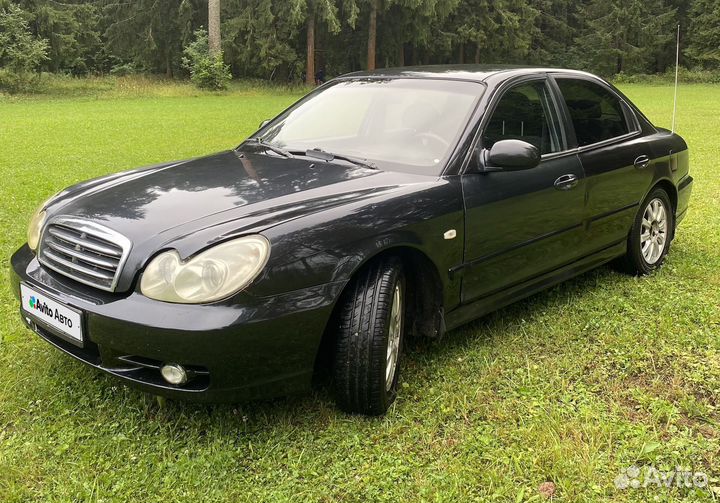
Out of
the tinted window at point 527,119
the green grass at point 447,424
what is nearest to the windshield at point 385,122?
the tinted window at point 527,119

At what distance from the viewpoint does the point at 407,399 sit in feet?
9.86

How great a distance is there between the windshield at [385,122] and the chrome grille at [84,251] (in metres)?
1.34

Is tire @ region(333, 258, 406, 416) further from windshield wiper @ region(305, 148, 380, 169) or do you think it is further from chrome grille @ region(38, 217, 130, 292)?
chrome grille @ region(38, 217, 130, 292)

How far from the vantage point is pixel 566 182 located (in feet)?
12.1

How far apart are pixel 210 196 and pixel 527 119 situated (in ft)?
6.35

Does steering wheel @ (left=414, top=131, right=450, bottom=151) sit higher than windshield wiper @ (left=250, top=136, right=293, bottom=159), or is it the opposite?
steering wheel @ (left=414, top=131, right=450, bottom=151)

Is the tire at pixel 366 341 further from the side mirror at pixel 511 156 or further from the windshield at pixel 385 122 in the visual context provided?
the side mirror at pixel 511 156

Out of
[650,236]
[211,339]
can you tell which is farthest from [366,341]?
[650,236]

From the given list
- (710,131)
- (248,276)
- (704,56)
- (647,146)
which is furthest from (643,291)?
(704,56)

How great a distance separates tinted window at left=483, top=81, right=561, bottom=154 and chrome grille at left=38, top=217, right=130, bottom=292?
1.94m

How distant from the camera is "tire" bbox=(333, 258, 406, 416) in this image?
8.64 feet

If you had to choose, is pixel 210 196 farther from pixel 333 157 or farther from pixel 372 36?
pixel 372 36

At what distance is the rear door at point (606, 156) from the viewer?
156 inches

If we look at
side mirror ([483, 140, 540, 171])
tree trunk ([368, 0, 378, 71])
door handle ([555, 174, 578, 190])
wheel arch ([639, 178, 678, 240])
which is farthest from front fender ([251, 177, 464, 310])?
tree trunk ([368, 0, 378, 71])
